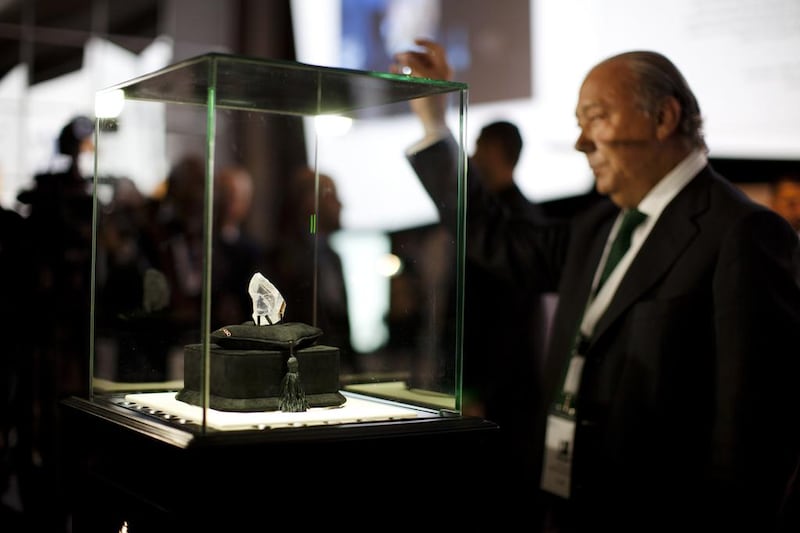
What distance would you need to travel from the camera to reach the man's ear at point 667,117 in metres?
2.81

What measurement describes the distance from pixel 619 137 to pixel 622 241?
0.28 meters

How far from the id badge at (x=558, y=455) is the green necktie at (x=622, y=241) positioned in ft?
1.30

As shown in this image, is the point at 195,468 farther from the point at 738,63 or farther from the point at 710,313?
the point at 738,63

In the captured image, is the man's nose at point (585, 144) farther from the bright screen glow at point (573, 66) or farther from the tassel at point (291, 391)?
the tassel at point (291, 391)

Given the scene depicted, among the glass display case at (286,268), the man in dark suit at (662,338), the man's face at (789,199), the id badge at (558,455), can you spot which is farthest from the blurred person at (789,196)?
the glass display case at (286,268)

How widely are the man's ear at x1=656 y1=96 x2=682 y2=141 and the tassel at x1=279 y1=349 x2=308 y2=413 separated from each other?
4.55 ft

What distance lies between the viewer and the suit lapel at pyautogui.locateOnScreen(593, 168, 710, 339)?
267cm

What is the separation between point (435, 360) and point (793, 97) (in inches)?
88.4

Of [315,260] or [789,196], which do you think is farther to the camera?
[789,196]

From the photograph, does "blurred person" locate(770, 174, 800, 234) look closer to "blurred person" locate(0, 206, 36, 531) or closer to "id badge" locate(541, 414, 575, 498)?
"id badge" locate(541, 414, 575, 498)

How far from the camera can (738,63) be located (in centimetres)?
389

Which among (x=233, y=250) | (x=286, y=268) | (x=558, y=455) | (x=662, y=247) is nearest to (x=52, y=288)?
→ (x=233, y=250)

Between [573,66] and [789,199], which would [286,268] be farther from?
[573,66]

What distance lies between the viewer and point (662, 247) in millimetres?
2695
